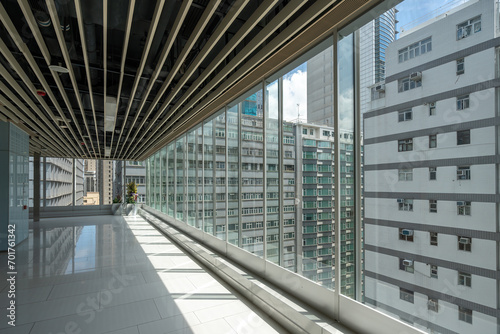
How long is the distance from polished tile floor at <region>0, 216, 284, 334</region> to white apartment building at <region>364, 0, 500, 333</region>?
155 cm

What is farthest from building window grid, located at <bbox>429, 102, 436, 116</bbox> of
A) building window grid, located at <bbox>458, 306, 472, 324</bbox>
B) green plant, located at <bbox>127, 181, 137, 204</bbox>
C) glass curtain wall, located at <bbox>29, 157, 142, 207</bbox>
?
green plant, located at <bbox>127, 181, 137, 204</bbox>

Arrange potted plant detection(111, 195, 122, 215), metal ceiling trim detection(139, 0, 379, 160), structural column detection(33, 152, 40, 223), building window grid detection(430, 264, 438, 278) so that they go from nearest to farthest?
building window grid detection(430, 264, 438, 278), metal ceiling trim detection(139, 0, 379, 160), structural column detection(33, 152, 40, 223), potted plant detection(111, 195, 122, 215)

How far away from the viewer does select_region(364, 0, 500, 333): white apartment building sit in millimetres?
1625

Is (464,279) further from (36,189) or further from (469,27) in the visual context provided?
(36,189)

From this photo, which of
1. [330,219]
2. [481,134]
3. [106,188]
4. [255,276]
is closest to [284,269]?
[255,276]

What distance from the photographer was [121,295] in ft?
12.1

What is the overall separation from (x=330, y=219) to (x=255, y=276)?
1747 mm

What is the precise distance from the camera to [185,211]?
780 cm

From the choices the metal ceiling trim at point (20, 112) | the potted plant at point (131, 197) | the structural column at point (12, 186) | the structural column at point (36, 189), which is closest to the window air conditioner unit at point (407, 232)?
the metal ceiling trim at point (20, 112)

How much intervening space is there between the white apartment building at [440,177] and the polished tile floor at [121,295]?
1.55 metres

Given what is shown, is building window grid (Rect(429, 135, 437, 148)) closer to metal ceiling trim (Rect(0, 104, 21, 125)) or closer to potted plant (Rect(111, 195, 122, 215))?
metal ceiling trim (Rect(0, 104, 21, 125))

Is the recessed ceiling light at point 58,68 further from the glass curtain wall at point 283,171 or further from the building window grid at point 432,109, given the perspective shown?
the building window grid at point 432,109

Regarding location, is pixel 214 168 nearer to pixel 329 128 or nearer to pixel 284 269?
pixel 284 269

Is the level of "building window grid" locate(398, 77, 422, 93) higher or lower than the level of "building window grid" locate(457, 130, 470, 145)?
higher
